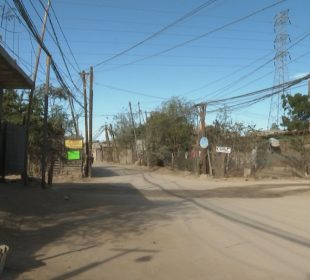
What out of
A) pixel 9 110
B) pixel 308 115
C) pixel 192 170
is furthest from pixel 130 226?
pixel 308 115

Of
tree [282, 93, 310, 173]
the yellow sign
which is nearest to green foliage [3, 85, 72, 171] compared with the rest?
the yellow sign

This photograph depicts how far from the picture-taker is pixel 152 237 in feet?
35.9

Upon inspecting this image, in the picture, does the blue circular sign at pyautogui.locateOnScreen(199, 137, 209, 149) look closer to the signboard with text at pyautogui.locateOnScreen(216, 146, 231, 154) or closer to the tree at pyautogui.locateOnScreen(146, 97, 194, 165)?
the signboard with text at pyautogui.locateOnScreen(216, 146, 231, 154)

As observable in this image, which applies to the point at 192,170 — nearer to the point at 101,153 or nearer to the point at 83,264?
the point at 83,264

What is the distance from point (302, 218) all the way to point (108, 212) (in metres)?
5.17

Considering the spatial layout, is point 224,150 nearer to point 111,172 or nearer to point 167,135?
point 111,172

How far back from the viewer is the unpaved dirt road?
7.97 m

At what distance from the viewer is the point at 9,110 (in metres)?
27.5

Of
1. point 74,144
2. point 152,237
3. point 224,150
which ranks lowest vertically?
point 152,237

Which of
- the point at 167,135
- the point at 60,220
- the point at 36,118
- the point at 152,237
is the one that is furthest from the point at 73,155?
the point at 152,237

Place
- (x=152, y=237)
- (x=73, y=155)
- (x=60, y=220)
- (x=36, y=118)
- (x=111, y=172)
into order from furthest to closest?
(x=111, y=172) < (x=73, y=155) < (x=36, y=118) < (x=60, y=220) < (x=152, y=237)

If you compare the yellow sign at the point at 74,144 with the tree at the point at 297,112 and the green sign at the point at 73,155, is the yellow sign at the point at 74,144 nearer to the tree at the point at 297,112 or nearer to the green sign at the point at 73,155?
the green sign at the point at 73,155

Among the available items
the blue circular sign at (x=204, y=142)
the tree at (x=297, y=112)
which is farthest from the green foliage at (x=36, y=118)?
the tree at (x=297, y=112)

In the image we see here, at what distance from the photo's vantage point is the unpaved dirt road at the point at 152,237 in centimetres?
797
